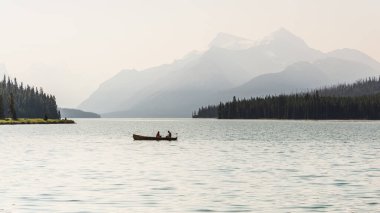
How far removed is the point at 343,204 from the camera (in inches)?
Result: 1633

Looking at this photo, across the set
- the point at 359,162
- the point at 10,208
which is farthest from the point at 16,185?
the point at 359,162

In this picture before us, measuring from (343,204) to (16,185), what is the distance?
25.7 metres

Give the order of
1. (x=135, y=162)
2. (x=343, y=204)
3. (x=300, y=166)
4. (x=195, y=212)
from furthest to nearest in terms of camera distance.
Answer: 1. (x=135, y=162)
2. (x=300, y=166)
3. (x=343, y=204)
4. (x=195, y=212)

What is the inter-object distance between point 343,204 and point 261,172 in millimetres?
21752

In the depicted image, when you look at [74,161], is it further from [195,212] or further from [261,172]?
[195,212]

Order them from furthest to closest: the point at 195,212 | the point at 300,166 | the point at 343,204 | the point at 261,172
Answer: the point at 300,166, the point at 261,172, the point at 343,204, the point at 195,212

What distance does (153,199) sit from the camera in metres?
43.5

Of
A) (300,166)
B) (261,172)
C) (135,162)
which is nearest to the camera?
(261,172)

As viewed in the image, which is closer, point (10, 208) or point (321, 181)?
point (10, 208)

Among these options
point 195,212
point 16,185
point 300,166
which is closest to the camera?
point 195,212

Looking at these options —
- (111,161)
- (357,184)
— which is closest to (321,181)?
(357,184)

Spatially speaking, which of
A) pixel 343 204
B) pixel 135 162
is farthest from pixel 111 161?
pixel 343 204

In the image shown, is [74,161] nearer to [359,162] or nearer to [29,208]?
[359,162]

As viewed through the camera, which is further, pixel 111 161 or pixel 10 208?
pixel 111 161
